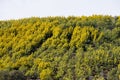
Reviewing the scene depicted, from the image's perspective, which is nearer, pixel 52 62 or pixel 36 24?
pixel 52 62

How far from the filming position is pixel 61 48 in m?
25.5

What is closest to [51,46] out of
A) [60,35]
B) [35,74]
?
[60,35]

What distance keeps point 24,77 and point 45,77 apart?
119cm

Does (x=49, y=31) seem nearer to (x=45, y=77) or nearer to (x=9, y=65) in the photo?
(x=9, y=65)

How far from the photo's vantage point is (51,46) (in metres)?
26.2

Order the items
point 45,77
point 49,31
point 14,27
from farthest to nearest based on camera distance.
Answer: point 14,27
point 49,31
point 45,77

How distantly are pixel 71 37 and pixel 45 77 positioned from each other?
151 inches

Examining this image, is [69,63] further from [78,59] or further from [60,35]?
[60,35]

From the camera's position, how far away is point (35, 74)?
24172 millimetres

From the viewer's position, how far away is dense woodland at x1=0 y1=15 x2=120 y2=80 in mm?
22745

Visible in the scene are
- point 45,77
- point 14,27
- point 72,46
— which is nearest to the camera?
point 45,77

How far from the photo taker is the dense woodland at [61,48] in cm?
2275

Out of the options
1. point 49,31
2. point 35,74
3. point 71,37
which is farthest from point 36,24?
point 35,74

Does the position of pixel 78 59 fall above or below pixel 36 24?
below
